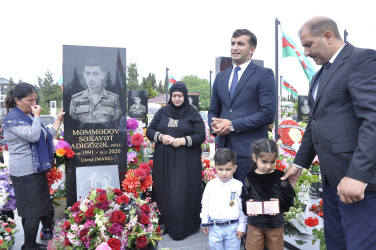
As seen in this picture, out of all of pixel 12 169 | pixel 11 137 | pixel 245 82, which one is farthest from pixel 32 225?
pixel 245 82

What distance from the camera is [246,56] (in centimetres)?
302

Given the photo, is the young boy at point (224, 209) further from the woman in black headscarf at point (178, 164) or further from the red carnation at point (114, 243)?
the woman in black headscarf at point (178, 164)

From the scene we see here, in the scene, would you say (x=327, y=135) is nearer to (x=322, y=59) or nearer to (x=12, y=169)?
(x=322, y=59)

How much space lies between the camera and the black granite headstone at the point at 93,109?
3832mm

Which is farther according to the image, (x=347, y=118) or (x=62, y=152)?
(x=62, y=152)

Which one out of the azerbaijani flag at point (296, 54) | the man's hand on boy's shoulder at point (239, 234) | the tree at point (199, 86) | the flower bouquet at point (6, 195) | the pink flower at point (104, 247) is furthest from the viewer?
the tree at point (199, 86)

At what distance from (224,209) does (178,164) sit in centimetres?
117

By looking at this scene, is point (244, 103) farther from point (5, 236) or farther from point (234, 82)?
point (5, 236)

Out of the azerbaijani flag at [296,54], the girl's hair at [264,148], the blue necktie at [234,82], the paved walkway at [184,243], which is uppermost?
the azerbaijani flag at [296,54]

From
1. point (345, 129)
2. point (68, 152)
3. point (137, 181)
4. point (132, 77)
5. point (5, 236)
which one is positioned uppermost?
point (132, 77)

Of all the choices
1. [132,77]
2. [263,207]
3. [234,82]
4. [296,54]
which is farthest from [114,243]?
[132,77]

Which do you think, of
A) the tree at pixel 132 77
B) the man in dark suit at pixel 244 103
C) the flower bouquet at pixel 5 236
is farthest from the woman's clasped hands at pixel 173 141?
the tree at pixel 132 77

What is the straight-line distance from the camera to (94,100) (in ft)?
12.9

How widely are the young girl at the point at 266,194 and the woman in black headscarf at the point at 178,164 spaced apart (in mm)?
1324
